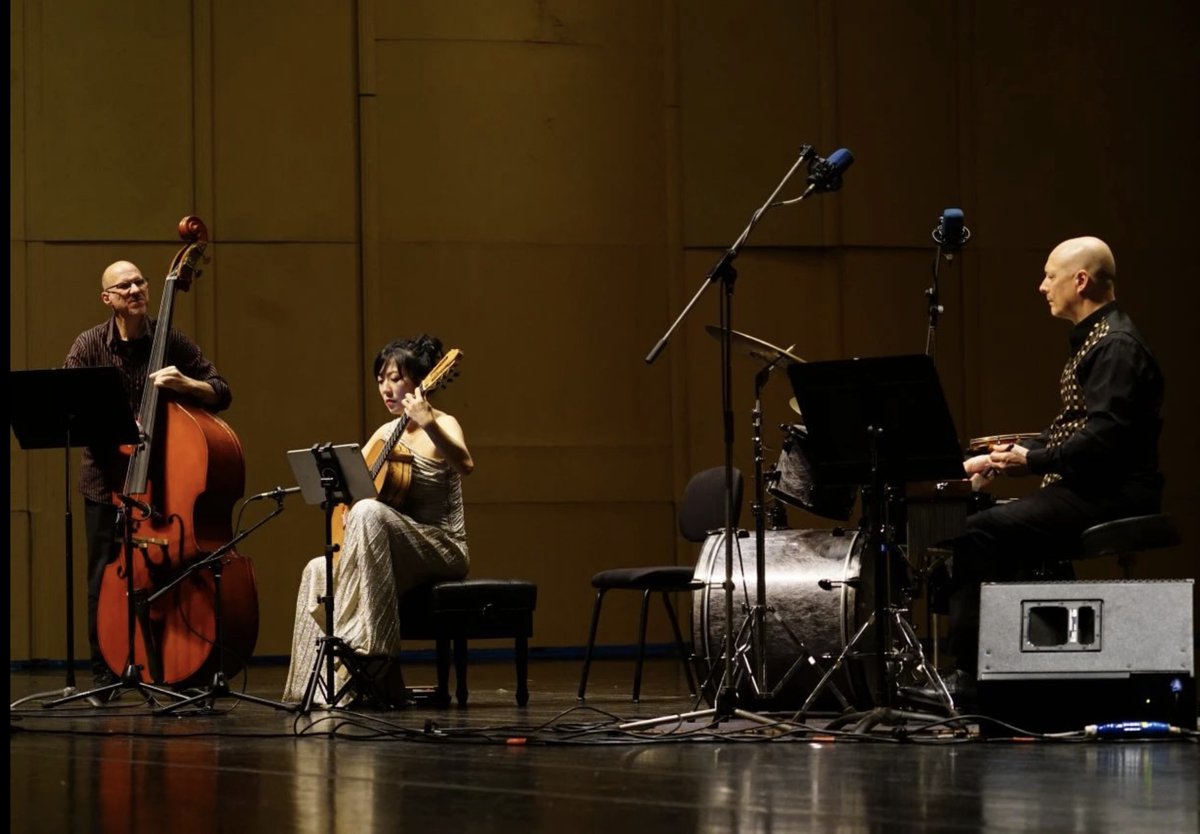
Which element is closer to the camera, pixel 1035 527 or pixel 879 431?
pixel 879 431

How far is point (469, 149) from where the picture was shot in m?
8.52

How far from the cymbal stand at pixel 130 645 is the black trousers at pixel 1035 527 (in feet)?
8.08

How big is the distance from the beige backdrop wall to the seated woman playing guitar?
2.33 meters

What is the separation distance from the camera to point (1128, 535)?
180 inches

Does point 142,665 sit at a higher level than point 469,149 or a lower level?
lower

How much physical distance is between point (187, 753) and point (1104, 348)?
105 inches

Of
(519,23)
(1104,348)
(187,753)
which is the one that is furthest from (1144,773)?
(519,23)

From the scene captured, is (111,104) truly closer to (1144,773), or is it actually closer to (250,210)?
(250,210)

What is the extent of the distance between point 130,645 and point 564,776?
2.39 meters

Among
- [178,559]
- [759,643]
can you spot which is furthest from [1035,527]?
[178,559]

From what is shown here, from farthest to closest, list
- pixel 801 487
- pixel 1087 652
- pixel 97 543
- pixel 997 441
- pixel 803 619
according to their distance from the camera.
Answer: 1. pixel 97 543
2. pixel 801 487
3. pixel 803 619
4. pixel 997 441
5. pixel 1087 652

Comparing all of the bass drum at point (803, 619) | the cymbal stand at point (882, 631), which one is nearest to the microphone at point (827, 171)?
the cymbal stand at point (882, 631)

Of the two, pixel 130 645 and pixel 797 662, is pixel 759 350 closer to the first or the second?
pixel 797 662

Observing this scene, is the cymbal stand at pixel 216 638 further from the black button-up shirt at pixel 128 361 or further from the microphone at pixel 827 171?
the microphone at pixel 827 171
